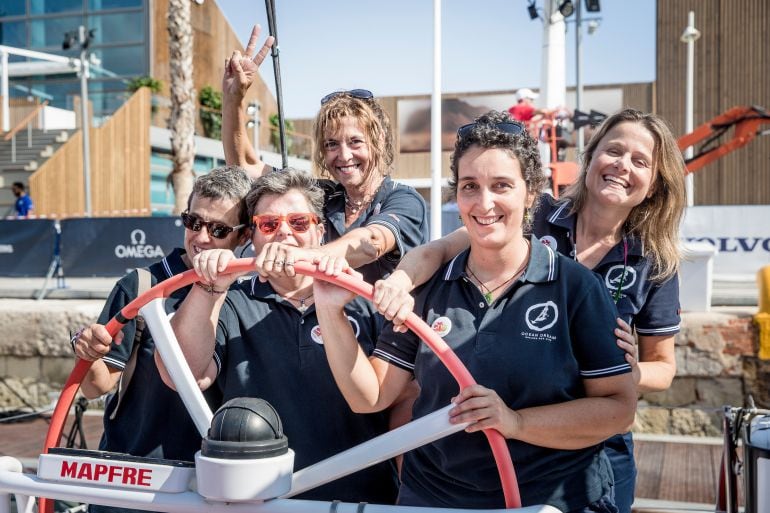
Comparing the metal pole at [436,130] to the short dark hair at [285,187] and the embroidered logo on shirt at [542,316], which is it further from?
the embroidered logo on shirt at [542,316]

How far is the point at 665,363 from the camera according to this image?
2.66m

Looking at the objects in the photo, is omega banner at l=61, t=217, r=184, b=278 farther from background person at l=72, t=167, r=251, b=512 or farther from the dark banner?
background person at l=72, t=167, r=251, b=512

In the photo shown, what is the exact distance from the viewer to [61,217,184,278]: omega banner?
475 inches

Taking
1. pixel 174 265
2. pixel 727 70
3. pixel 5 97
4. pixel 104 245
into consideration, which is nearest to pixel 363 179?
pixel 174 265

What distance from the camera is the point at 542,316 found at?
1920 millimetres

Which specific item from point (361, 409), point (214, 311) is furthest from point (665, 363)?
point (214, 311)

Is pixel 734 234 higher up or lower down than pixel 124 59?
lower down

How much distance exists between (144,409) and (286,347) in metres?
0.58

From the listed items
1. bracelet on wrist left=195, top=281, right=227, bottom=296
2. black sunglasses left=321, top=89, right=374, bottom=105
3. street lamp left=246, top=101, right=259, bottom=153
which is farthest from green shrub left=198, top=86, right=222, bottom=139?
bracelet on wrist left=195, top=281, right=227, bottom=296

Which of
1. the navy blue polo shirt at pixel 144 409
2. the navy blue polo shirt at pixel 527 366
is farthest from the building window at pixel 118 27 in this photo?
the navy blue polo shirt at pixel 527 366

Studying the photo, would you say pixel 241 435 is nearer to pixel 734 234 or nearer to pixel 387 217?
pixel 387 217

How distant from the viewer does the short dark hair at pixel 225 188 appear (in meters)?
2.58

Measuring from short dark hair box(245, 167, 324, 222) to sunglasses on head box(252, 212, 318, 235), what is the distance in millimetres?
82

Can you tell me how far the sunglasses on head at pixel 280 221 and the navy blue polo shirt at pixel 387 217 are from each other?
1.19 ft
